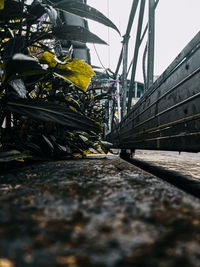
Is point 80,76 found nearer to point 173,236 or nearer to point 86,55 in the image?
point 173,236

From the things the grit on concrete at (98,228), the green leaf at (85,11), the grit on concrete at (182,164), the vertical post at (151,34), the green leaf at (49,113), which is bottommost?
the grit on concrete at (182,164)

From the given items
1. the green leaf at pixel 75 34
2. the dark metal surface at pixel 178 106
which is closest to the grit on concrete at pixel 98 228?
the dark metal surface at pixel 178 106

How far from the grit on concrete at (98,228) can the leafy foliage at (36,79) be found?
32 cm

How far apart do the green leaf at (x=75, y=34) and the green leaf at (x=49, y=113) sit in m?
0.45

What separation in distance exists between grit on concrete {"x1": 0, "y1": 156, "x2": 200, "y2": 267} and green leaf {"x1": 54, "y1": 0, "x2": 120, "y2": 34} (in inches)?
33.7

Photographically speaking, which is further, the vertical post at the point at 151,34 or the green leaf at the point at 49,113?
the vertical post at the point at 151,34

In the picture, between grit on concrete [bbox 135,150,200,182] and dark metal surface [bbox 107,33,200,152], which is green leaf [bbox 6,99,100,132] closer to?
dark metal surface [bbox 107,33,200,152]

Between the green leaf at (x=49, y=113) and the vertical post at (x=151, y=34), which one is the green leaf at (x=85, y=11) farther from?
the vertical post at (x=151, y=34)

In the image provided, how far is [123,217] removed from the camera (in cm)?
27

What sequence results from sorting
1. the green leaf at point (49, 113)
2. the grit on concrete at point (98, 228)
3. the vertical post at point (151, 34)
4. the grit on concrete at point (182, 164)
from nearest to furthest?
1. the grit on concrete at point (98, 228)
2. the green leaf at point (49, 113)
3. the grit on concrete at point (182, 164)
4. the vertical post at point (151, 34)

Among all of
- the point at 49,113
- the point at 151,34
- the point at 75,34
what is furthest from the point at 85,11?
the point at 151,34

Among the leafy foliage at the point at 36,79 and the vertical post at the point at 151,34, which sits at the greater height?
the vertical post at the point at 151,34

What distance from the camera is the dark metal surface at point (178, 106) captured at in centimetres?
73

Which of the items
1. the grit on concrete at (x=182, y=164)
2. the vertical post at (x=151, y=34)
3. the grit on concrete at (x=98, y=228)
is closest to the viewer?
the grit on concrete at (x=98, y=228)
